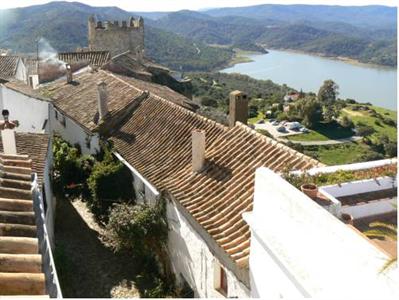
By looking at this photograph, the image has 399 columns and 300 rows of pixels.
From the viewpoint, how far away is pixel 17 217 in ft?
18.5

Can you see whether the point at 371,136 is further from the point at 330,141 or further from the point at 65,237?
the point at 65,237

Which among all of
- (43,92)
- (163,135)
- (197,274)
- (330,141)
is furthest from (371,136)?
(197,274)

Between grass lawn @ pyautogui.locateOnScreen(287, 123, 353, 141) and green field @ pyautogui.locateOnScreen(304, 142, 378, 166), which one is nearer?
green field @ pyautogui.locateOnScreen(304, 142, 378, 166)

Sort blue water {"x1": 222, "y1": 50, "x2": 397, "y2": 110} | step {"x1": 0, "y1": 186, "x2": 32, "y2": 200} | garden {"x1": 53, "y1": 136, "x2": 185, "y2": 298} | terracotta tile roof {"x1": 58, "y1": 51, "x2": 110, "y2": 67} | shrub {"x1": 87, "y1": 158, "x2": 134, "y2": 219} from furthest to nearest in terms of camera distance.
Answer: blue water {"x1": 222, "y1": 50, "x2": 397, "y2": 110}, terracotta tile roof {"x1": 58, "y1": 51, "x2": 110, "y2": 67}, shrub {"x1": 87, "y1": 158, "x2": 134, "y2": 219}, garden {"x1": 53, "y1": 136, "x2": 185, "y2": 298}, step {"x1": 0, "y1": 186, "x2": 32, "y2": 200}

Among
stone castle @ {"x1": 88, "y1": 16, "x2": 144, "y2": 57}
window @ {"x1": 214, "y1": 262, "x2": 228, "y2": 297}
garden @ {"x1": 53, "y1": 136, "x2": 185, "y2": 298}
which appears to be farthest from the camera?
stone castle @ {"x1": 88, "y1": 16, "x2": 144, "y2": 57}

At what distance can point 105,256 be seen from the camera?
603 inches

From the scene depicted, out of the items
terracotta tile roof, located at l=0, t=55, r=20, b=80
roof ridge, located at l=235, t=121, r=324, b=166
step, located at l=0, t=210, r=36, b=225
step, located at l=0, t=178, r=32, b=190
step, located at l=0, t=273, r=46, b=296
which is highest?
step, located at l=0, t=273, r=46, b=296

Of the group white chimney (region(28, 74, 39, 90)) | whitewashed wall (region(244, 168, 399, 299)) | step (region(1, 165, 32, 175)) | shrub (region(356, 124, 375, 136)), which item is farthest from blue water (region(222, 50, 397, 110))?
step (region(1, 165, 32, 175))

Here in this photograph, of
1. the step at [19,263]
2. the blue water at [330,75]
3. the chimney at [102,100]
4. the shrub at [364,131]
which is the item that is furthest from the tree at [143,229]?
the blue water at [330,75]

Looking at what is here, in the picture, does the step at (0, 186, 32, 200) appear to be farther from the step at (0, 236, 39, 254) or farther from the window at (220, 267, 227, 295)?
the window at (220, 267, 227, 295)

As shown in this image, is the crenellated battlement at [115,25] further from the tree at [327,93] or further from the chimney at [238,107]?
the tree at [327,93]

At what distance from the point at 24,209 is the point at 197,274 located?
21.4ft

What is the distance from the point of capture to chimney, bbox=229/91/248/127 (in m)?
13.9

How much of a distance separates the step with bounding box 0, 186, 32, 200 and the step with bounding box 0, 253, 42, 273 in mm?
1718
